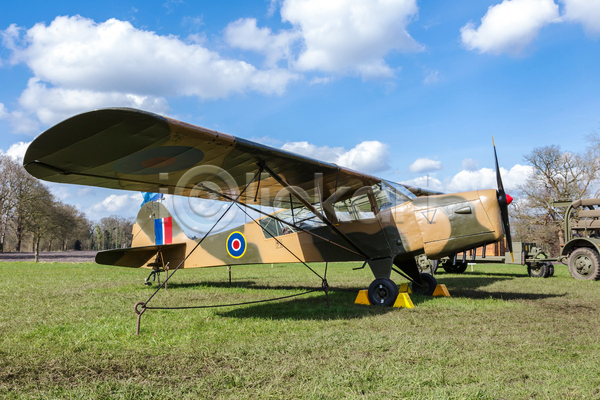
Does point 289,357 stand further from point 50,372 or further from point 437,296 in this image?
point 437,296

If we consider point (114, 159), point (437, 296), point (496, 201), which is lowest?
point (437, 296)

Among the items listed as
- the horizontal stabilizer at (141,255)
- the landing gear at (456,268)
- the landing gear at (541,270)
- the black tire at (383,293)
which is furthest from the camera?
the landing gear at (456,268)

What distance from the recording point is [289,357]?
3539mm

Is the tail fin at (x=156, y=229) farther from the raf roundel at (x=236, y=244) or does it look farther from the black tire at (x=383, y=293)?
the black tire at (x=383, y=293)

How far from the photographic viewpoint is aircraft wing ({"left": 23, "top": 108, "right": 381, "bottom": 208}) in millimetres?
3875

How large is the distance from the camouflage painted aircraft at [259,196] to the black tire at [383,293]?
0.02 metres

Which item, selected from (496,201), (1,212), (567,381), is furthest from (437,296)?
(1,212)

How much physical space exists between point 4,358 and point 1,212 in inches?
1323

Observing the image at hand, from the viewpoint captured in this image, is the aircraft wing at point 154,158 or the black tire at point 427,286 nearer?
the aircraft wing at point 154,158

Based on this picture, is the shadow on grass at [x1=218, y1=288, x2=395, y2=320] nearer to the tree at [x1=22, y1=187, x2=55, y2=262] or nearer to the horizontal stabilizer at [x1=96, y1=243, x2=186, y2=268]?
the horizontal stabilizer at [x1=96, y1=243, x2=186, y2=268]

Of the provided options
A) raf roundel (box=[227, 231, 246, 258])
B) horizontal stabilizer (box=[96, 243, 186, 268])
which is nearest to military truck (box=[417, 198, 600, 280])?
raf roundel (box=[227, 231, 246, 258])

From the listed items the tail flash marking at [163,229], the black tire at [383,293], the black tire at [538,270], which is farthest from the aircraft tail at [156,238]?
the black tire at [538,270]

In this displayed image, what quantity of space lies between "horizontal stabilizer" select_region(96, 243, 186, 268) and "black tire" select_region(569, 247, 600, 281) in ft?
38.7

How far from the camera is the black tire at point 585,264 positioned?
36.2 feet
